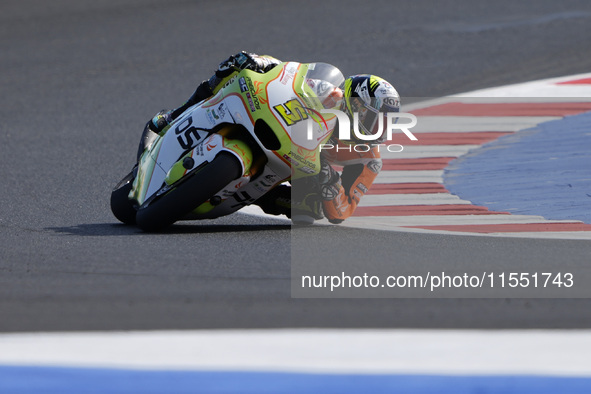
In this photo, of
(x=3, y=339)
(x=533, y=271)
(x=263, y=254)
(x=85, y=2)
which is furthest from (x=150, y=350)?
(x=85, y=2)

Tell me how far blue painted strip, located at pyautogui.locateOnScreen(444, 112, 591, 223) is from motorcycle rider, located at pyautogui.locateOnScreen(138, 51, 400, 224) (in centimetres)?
101

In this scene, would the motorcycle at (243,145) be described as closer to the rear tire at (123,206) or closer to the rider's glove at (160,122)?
the rear tire at (123,206)

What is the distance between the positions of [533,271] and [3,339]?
2.34m

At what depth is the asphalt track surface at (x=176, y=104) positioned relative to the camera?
4297 millimetres

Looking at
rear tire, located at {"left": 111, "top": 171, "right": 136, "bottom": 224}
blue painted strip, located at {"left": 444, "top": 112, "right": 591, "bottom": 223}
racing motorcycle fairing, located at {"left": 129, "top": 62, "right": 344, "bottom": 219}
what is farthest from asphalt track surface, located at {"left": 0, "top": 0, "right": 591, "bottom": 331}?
blue painted strip, located at {"left": 444, "top": 112, "right": 591, "bottom": 223}

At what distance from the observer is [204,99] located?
6199mm

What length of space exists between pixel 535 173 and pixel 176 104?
4.19 m

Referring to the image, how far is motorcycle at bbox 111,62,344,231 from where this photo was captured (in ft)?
18.5

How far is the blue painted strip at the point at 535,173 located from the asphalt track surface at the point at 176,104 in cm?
108

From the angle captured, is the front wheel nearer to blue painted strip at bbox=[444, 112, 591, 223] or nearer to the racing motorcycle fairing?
the racing motorcycle fairing

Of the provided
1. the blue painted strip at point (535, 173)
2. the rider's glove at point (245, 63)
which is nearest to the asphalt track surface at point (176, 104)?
the rider's glove at point (245, 63)

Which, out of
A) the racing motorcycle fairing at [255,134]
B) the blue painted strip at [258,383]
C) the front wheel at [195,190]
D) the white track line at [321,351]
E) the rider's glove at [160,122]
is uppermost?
the rider's glove at [160,122]

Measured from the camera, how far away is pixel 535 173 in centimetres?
749

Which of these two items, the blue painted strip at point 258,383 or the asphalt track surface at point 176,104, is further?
the asphalt track surface at point 176,104
